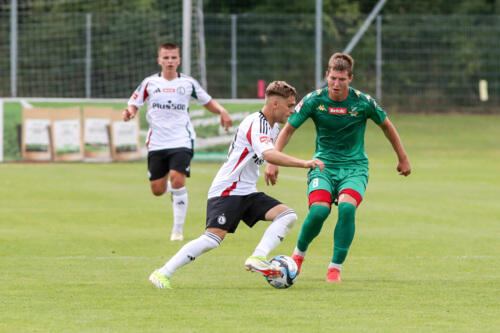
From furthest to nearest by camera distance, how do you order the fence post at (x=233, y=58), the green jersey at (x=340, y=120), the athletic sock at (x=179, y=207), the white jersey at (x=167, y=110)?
the fence post at (x=233, y=58) → the white jersey at (x=167, y=110) → the athletic sock at (x=179, y=207) → the green jersey at (x=340, y=120)

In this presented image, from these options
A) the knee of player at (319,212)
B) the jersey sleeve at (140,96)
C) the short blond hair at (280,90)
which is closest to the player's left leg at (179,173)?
the jersey sleeve at (140,96)

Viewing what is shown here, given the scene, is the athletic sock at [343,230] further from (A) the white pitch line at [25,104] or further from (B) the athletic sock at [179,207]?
(A) the white pitch line at [25,104]

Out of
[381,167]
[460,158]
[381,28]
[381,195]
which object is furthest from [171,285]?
[381,28]

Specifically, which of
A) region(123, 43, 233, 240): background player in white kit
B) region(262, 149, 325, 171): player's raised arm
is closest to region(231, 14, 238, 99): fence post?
region(123, 43, 233, 240): background player in white kit

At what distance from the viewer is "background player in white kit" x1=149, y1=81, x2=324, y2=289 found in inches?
305

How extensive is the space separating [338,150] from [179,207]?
3.37 m

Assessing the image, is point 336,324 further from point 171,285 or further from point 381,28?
point 381,28

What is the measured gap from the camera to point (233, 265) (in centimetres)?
927

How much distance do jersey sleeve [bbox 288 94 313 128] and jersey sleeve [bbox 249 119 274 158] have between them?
0.74m

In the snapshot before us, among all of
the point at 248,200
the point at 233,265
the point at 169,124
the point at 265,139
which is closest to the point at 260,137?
the point at 265,139

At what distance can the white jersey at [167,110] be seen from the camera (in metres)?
11.9

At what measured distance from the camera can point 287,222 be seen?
7996 millimetres

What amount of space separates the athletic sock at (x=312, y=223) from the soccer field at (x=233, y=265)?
0.31 metres

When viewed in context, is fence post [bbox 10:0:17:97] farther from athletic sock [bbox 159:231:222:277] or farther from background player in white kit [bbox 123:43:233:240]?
athletic sock [bbox 159:231:222:277]
